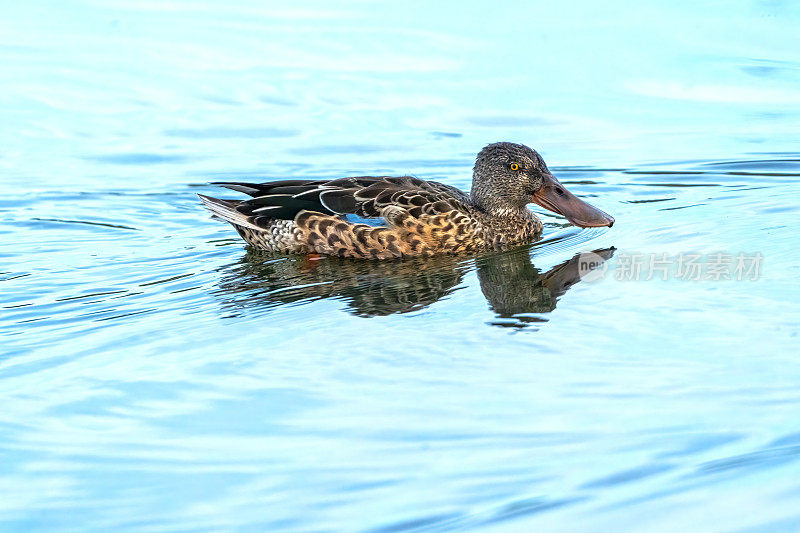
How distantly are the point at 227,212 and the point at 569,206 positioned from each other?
10.1 ft

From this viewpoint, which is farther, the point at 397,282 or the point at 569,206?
the point at 569,206

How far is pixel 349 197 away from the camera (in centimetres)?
989

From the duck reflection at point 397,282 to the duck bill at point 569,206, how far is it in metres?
0.52

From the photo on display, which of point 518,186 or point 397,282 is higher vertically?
point 518,186

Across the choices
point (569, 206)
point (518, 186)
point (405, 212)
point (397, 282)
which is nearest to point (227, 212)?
point (405, 212)

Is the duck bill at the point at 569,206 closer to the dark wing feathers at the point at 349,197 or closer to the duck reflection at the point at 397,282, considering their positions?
the duck reflection at the point at 397,282

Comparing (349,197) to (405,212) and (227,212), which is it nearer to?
(405,212)

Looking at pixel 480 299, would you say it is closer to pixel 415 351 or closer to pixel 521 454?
pixel 415 351

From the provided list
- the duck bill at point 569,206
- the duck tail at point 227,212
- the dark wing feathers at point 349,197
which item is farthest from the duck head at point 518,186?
the duck tail at point 227,212

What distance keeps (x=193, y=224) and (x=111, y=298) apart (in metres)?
2.86

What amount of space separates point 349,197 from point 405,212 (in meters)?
0.56

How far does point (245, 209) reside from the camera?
1012 centimetres

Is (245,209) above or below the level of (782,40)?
below

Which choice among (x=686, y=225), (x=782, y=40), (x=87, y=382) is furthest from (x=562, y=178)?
(x=87, y=382)
